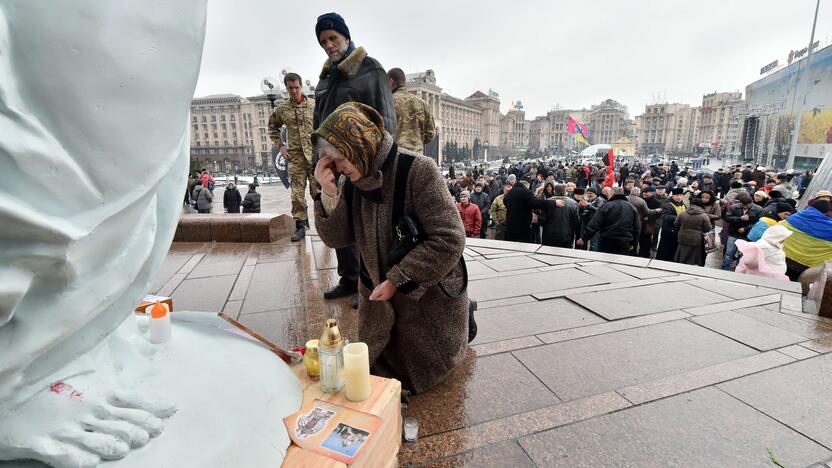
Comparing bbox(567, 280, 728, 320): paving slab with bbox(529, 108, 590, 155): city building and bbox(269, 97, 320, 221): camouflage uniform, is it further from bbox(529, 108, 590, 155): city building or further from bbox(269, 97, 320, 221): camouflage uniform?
bbox(529, 108, 590, 155): city building

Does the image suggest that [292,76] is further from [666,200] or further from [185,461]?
[666,200]

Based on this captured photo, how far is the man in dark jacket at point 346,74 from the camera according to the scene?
3.00 metres

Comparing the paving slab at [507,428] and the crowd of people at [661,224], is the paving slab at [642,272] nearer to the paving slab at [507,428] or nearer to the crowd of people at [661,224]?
the crowd of people at [661,224]

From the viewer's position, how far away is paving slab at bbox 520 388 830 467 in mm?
1886

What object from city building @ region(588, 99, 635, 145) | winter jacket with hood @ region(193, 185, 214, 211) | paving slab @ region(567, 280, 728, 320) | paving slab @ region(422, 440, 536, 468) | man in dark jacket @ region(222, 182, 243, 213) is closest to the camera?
paving slab @ region(422, 440, 536, 468)

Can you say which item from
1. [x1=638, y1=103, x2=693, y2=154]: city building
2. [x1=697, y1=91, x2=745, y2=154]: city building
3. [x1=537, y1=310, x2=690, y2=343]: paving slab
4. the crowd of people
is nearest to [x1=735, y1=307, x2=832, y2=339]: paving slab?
[x1=537, y1=310, x2=690, y2=343]: paving slab

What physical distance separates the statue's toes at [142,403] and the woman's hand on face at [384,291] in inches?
38.2

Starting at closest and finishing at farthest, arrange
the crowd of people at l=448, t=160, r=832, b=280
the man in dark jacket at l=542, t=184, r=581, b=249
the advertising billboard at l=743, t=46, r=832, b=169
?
the crowd of people at l=448, t=160, r=832, b=280 → the man in dark jacket at l=542, t=184, r=581, b=249 → the advertising billboard at l=743, t=46, r=832, b=169

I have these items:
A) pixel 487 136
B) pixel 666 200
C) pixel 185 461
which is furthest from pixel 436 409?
pixel 487 136

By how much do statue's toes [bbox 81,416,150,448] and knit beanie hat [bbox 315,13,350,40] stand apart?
264cm

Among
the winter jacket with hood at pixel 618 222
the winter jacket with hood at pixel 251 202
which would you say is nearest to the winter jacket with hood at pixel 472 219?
the winter jacket with hood at pixel 618 222

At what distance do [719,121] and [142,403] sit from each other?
119799mm

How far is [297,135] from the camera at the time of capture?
5180mm

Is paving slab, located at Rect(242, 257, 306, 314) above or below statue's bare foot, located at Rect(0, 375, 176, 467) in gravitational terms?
below
